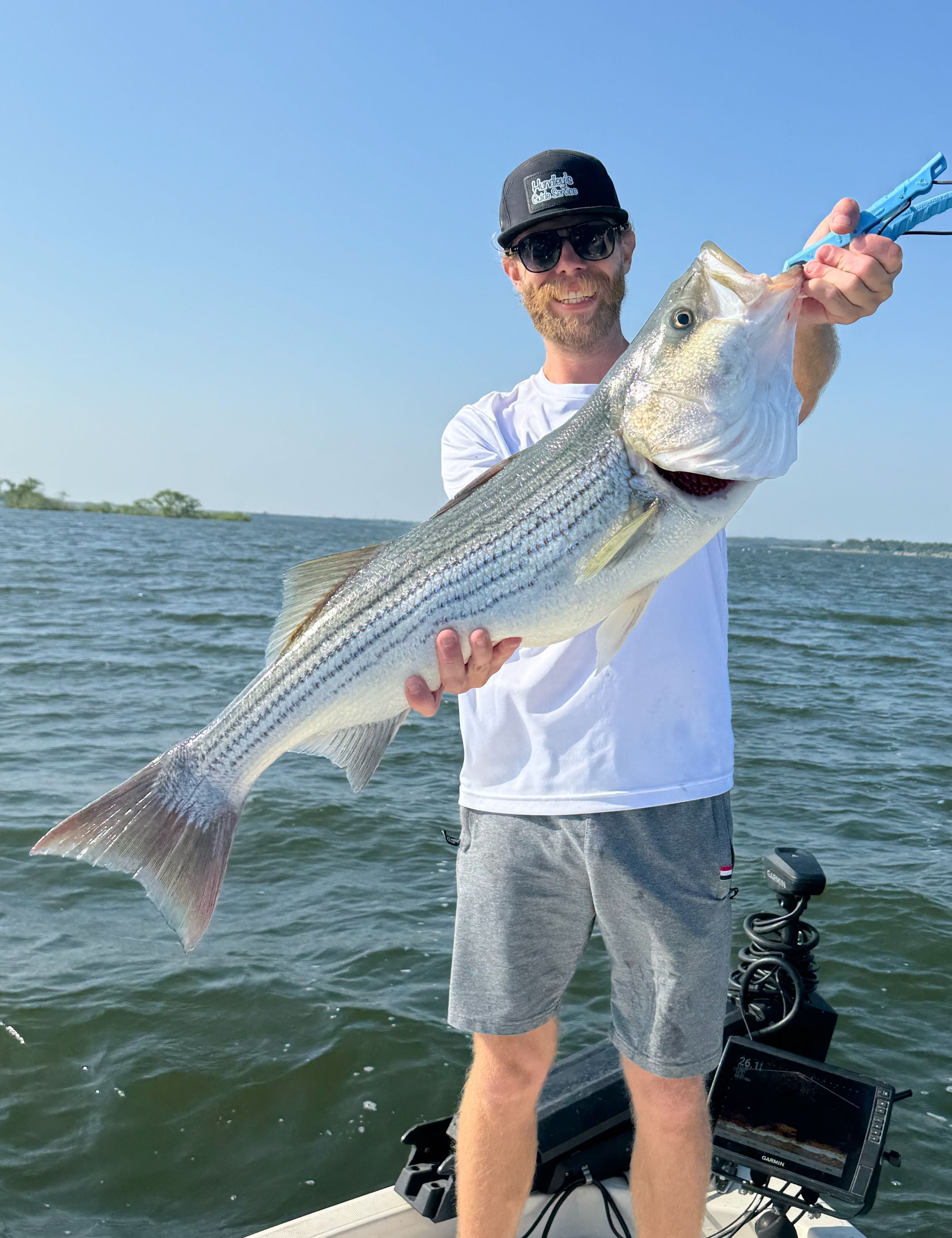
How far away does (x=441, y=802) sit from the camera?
429 inches

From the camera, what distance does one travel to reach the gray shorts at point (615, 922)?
301cm

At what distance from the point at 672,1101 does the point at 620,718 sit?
124 cm

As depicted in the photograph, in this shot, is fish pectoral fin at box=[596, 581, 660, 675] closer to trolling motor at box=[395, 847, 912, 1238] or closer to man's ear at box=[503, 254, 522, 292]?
man's ear at box=[503, 254, 522, 292]

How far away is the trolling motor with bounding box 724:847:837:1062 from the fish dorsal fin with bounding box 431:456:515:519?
215 centimetres

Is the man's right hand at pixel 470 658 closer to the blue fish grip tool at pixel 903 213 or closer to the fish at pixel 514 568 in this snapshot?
the fish at pixel 514 568

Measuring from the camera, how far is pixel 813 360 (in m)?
3.09

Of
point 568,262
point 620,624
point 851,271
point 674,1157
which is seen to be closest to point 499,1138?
point 674,1157

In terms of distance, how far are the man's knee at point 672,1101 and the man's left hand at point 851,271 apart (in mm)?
2410

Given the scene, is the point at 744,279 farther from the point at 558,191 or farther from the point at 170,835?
the point at 170,835

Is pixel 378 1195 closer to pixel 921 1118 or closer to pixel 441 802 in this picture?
pixel 921 1118

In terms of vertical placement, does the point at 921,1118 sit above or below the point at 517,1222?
below

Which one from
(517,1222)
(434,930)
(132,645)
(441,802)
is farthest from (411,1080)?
(132,645)

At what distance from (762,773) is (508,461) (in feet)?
32.8

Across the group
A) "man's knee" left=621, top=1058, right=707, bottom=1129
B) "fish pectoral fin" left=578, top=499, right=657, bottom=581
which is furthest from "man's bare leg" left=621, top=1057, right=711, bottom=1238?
"fish pectoral fin" left=578, top=499, right=657, bottom=581
